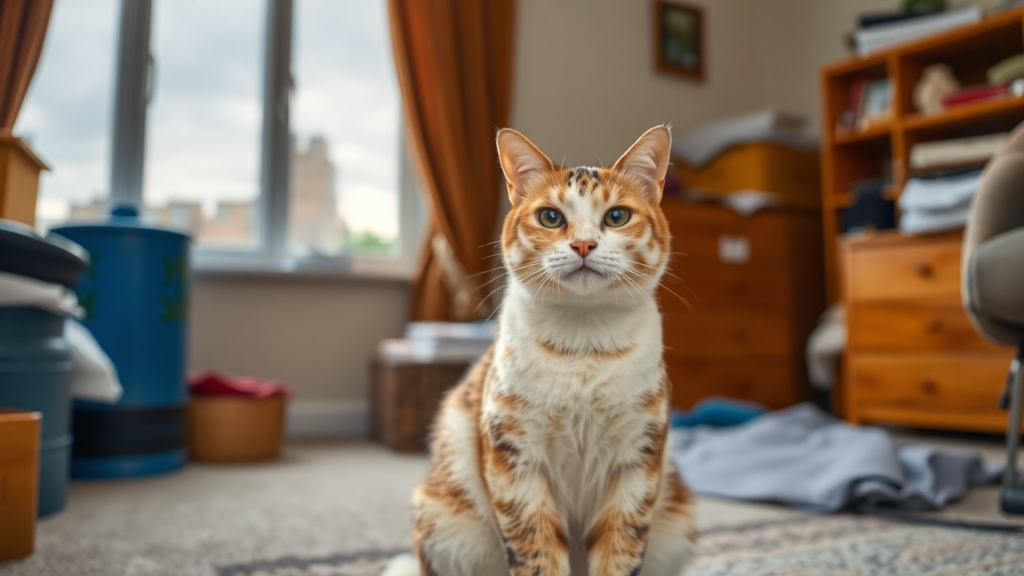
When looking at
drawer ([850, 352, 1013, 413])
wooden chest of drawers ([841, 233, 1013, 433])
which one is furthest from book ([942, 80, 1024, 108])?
drawer ([850, 352, 1013, 413])

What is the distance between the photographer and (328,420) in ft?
8.70

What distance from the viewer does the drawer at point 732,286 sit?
8.96 ft

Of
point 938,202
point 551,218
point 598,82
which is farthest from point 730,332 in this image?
point 551,218

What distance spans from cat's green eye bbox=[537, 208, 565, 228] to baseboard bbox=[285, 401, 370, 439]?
2.07m

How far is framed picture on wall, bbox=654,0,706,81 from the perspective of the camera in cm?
339

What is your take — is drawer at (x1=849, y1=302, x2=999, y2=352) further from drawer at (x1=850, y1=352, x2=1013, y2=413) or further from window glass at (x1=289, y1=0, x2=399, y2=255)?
window glass at (x1=289, y1=0, x2=399, y2=255)

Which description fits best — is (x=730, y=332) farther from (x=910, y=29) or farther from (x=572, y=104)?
(x=910, y=29)

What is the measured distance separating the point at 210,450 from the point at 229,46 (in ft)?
4.85

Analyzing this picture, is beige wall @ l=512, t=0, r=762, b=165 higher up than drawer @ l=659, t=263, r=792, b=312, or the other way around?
beige wall @ l=512, t=0, r=762, b=165

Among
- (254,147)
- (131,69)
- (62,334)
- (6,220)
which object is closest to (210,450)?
(62,334)

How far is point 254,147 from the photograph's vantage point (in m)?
2.67

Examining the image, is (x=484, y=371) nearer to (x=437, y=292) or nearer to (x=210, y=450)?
(x=210, y=450)

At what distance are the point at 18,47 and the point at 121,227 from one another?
0.71 m

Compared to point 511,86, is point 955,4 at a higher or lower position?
higher
